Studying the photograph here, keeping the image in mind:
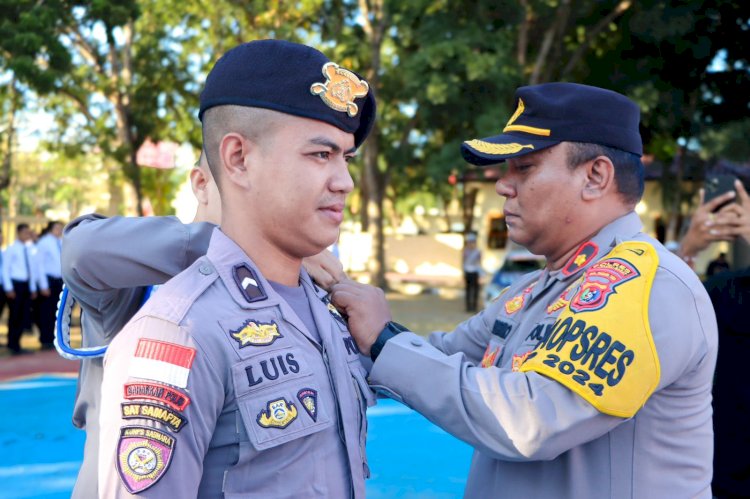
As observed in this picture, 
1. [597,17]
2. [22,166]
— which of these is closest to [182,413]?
[597,17]

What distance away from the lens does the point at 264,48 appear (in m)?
1.82

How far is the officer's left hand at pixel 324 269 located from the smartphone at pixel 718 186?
182 cm

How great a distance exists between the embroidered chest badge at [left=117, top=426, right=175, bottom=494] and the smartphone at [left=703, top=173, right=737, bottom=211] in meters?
2.68

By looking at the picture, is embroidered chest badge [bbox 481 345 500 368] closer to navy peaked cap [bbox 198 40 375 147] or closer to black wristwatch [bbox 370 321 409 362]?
black wristwatch [bbox 370 321 409 362]

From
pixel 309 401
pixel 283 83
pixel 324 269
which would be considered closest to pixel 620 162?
pixel 324 269

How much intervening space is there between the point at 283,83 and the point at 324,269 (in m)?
0.77

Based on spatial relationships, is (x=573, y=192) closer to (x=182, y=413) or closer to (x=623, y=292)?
(x=623, y=292)

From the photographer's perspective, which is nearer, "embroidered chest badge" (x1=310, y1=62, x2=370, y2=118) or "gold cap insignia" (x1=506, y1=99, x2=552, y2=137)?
"embroidered chest badge" (x1=310, y1=62, x2=370, y2=118)

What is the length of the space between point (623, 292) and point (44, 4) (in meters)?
14.6

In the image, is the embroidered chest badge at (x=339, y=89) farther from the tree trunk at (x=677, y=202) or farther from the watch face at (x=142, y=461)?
the tree trunk at (x=677, y=202)

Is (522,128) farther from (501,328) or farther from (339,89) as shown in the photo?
(339,89)

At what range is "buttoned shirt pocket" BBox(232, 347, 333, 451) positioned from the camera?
1617 mm

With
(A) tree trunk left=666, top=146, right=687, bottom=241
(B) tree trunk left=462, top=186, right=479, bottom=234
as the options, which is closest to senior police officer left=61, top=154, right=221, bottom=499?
(A) tree trunk left=666, top=146, right=687, bottom=241

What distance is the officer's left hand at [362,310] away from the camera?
87.7 inches
